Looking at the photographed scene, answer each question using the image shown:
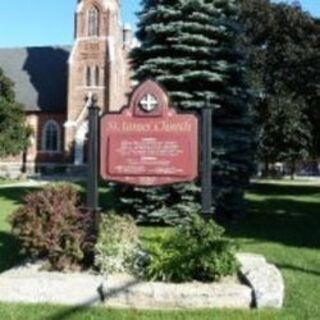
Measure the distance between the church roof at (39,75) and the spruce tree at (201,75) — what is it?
51691mm

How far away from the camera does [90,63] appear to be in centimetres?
6794

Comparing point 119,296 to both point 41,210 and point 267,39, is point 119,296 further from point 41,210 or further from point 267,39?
point 267,39

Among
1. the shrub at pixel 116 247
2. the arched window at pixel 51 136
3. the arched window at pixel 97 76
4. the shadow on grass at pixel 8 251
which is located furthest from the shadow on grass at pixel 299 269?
the arched window at pixel 51 136

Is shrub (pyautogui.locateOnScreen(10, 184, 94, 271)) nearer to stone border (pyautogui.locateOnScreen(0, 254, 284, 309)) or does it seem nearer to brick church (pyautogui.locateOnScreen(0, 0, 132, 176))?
stone border (pyautogui.locateOnScreen(0, 254, 284, 309))

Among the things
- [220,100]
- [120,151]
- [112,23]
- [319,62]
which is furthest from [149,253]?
[112,23]

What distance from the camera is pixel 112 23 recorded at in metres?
67.9

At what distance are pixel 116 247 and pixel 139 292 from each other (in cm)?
145

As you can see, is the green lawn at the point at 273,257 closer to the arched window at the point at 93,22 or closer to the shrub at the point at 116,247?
the shrub at the point at 116,247

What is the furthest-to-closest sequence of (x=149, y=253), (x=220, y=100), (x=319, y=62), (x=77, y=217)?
(x=319, y=62), (x=220, y=100), (x=77, y=217), (x=149, y=253)

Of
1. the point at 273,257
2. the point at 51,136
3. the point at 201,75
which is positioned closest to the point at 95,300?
the point at 273,257

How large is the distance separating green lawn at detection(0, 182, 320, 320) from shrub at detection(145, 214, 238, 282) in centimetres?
81

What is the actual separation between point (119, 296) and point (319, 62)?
1271 inches

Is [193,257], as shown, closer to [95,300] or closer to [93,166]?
[95,300]

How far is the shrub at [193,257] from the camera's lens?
941 cm
